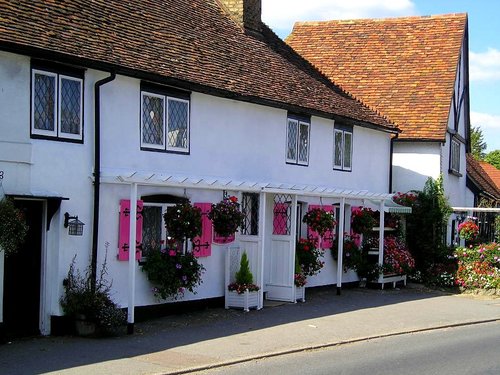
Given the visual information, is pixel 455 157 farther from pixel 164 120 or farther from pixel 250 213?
pixel 164 120

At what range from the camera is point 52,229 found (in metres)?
12.9

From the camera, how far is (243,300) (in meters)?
16.4

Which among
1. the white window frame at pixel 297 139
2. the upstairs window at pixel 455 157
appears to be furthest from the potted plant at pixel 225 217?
the upstairs window at pixel 455 157

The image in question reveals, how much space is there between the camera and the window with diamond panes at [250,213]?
17844 mm

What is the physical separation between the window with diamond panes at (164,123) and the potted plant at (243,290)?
285 cm

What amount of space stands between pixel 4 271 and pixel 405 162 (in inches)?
658

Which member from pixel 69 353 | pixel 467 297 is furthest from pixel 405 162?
pixel 69 353

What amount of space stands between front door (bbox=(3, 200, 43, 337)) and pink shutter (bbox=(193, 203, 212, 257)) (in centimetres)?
384

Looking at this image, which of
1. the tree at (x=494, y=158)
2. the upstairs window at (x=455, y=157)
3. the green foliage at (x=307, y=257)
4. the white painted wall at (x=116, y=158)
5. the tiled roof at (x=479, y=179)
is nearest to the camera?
the white painted wall at (x=116, y=158)

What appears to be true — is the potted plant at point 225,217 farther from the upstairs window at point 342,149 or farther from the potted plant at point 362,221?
the potted plant at point 362,221

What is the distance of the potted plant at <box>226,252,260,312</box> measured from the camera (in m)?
16.3

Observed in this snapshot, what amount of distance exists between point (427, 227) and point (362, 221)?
12.2ft

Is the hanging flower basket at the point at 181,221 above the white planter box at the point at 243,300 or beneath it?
above

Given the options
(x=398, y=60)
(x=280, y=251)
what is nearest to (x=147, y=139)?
(x=280, y=251)
